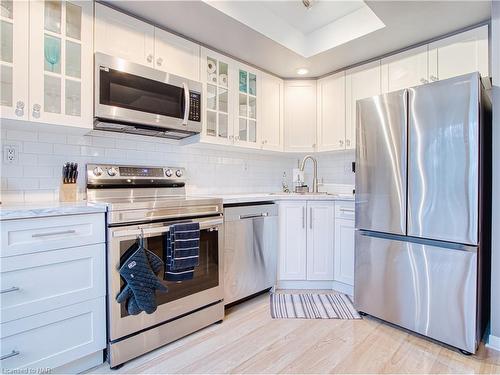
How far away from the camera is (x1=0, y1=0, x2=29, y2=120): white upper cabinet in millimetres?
1501

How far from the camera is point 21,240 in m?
1.33

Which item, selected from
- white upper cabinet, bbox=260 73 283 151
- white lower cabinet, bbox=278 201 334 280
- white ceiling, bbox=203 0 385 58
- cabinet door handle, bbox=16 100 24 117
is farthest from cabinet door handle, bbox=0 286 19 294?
white upper cabinet, bbox=260 73 283 151

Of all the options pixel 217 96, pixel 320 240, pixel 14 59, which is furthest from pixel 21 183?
pixel 320 240

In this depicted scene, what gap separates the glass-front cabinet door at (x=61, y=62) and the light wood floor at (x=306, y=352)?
4.99 feet

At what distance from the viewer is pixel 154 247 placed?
1714mm

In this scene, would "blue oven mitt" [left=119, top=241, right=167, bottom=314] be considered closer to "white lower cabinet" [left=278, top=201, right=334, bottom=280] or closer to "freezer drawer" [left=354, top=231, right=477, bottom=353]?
"white lower cabinet" [left=278, top=201, right=334, bottom=280]

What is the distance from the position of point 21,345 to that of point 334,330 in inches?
72.7

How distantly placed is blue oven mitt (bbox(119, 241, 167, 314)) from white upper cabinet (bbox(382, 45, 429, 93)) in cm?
256

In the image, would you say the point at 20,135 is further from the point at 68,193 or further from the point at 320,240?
the point at 320,240

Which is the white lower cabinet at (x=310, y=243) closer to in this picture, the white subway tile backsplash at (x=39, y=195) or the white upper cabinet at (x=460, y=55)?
the white upper cabinet at (x=460, y=55)

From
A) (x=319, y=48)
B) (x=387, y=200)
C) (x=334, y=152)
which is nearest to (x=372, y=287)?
(x=387, y=200)

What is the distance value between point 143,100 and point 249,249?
1.43 meters

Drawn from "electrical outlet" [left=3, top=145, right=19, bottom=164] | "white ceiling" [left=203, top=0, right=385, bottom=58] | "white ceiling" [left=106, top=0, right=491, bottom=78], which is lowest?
"electrical outlet" [left=3, top=145, right=19, bottom=164]

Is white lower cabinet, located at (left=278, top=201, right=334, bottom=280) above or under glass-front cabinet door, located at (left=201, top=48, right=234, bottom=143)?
under
